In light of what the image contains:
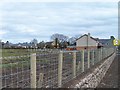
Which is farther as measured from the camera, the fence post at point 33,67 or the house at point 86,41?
the house at point 86,41

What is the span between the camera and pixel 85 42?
10206cm

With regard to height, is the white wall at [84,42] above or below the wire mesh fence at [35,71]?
above

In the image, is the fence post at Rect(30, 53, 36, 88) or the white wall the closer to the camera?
the fence post at Rect(30, 53, 36, 88)

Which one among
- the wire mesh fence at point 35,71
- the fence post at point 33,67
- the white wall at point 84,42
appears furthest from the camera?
the white wall at point 84,42

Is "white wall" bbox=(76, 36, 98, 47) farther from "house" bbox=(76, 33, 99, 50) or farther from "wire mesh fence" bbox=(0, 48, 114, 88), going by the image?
"wire mesh fence" bbox=(0, 48, 114, 88)

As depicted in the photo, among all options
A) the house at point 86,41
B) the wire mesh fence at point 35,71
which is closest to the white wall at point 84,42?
the house at point 86,41

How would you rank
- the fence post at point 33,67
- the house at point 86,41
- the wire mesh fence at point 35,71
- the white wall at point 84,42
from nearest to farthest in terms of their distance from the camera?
the wire mesh fence at point 35,71 → the fence post at point 33,67 → the white wall at point 84,42 → the house at point 86,41

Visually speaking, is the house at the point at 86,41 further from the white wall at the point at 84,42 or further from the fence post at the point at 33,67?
the fence post at the point at 33,67

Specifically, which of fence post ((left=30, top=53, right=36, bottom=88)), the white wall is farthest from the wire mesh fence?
the white wall

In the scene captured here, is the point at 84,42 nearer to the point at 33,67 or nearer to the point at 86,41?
the point at 86,41

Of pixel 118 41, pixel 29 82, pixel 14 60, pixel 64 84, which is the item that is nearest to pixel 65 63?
A: pixel 64 84

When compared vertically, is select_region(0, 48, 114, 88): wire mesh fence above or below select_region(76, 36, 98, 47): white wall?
below

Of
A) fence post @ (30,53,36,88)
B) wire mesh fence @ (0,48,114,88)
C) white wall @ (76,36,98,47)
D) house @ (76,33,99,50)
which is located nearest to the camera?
wire mesh fence @ (0,48,114,88)

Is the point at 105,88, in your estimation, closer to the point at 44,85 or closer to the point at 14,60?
the point at 44,85
